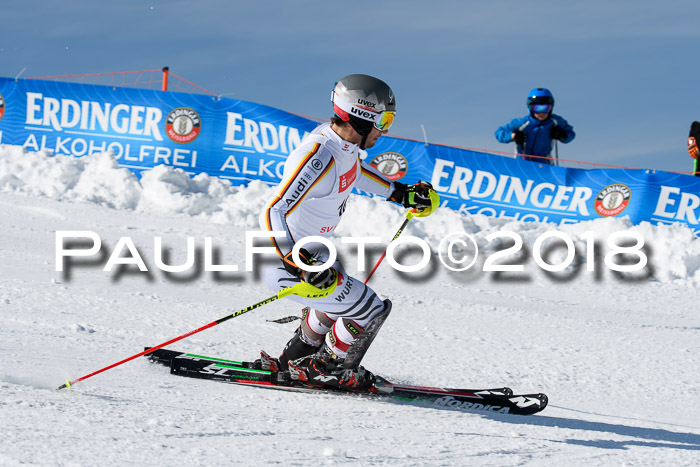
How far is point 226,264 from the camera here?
7801 mm

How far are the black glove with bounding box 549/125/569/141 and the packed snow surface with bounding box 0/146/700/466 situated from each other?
55.8 inches

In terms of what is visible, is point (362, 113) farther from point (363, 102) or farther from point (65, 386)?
point (65, 386)

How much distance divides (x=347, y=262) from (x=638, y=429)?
4.96 meters

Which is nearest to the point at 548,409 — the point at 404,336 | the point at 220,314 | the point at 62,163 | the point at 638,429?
the point at 638,429

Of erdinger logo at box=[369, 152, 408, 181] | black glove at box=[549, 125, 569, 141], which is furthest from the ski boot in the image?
black glove at box=[549, 125, 569, 141]

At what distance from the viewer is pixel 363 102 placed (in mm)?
3822

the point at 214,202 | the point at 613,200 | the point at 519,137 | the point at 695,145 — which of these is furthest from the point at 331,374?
the point at 695,145

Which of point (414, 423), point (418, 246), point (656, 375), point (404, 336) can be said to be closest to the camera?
point (414, 423)

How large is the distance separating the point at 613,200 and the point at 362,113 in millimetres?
8354

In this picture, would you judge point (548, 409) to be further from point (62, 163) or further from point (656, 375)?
point (62, 163)

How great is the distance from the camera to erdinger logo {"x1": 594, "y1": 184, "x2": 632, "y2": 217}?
11.0 m

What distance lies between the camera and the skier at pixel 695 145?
10977 millimetres

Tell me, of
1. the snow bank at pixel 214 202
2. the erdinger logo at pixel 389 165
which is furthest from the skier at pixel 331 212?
the erdinger logo at pixel 389 165

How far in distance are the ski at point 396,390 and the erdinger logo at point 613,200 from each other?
296 inches
